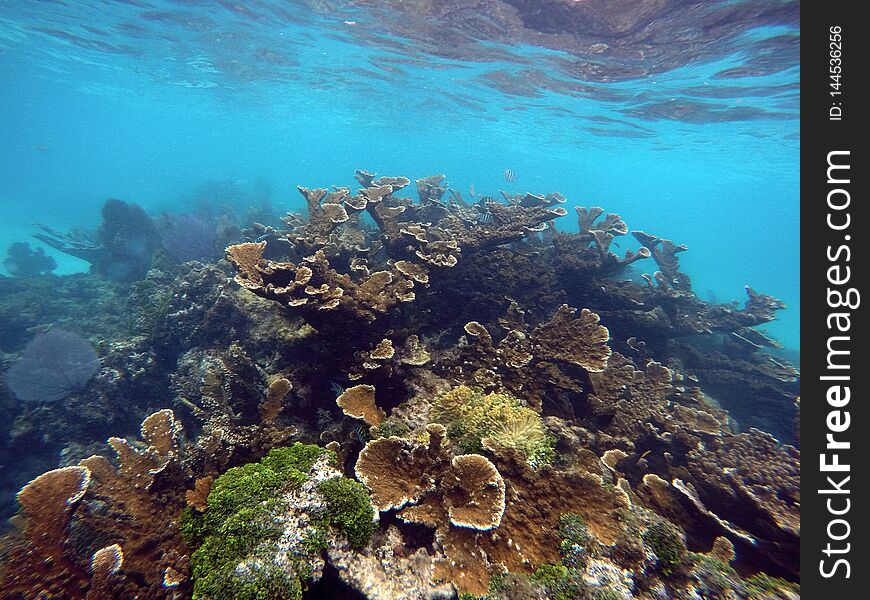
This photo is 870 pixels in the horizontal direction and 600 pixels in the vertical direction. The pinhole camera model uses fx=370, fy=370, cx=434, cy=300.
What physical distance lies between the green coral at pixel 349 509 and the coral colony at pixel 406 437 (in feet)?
0.05

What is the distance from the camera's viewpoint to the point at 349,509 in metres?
2.94

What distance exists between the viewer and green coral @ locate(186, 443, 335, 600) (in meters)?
2.36

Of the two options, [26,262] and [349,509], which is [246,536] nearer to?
[349,509]

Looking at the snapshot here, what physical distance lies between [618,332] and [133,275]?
18146mm

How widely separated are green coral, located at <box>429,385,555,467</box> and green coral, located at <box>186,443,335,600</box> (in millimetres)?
1611

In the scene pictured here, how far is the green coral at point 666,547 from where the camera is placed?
124 inches

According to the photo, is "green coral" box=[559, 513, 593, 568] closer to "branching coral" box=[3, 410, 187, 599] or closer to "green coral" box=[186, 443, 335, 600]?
"green coral" box=[186, 443, 335, 600]

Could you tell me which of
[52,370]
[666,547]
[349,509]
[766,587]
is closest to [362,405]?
[349,509]

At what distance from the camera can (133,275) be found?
15.3 meters

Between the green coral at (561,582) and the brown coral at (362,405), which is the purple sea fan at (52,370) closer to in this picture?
the brown coral at (362,405)

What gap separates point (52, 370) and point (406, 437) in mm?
9380

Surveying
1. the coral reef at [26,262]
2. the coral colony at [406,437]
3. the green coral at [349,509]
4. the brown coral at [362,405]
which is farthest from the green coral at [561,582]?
the coral reef at [26,262]
